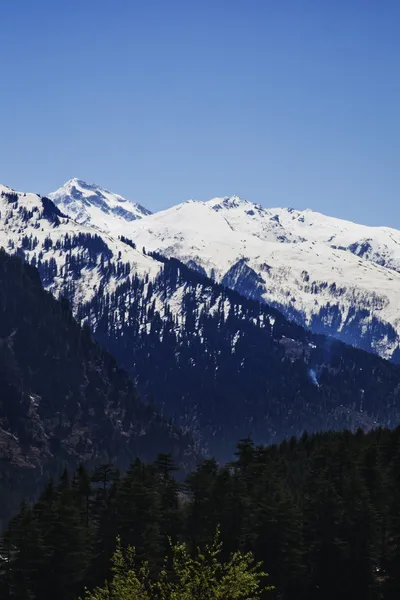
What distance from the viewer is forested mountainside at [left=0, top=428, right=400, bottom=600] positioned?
150 m

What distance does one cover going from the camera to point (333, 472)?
17975 cm

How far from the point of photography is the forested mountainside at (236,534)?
150 meters

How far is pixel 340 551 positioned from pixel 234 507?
720 inches

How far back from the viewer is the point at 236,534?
161 meters

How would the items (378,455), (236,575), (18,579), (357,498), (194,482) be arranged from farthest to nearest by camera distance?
(378,455), (194,482), (357,498), (18,579), (236,575)

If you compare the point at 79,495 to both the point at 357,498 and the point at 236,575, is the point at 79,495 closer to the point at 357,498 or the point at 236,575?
the point at 357,498

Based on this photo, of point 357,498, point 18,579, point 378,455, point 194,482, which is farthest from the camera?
point 378,455

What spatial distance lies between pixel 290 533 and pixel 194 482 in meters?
23.9

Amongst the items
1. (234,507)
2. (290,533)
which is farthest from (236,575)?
(234,507)

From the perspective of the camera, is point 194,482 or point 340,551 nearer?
point 340,551

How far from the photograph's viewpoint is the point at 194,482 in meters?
172

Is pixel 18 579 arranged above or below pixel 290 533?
below

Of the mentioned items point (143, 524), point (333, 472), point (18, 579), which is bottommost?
point (18, 579)

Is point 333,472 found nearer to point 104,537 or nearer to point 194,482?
point 194,482
